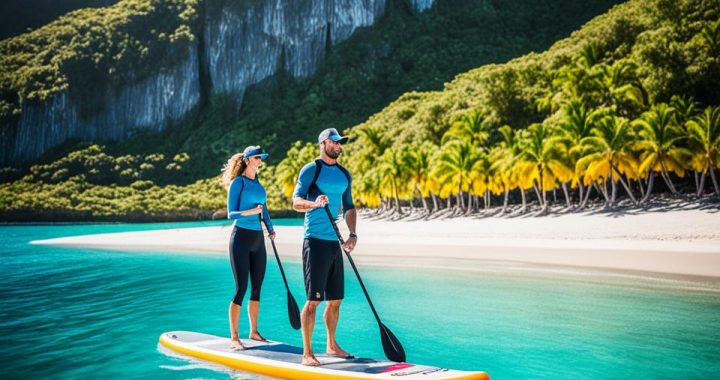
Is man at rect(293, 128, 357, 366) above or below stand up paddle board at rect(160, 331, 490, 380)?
above

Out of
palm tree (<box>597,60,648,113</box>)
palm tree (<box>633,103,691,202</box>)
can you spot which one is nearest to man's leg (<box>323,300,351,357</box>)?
palm tree (<box>633,103,691,202</box>)

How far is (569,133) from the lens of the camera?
39125 millimetres

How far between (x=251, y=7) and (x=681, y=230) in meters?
170

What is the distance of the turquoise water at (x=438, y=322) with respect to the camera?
281 inches

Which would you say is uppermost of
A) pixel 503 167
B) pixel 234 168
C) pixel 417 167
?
pixel 417 167

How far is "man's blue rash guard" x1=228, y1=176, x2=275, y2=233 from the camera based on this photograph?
21.8 ft

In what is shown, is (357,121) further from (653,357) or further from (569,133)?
(653,357)

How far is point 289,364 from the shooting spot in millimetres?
5945

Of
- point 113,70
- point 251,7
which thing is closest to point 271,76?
point 251,7

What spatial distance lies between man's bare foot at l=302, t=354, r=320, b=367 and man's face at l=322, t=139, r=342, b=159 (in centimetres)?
223

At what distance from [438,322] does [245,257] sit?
4.76 meters

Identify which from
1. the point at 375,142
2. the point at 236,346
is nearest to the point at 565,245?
the point at 236,346

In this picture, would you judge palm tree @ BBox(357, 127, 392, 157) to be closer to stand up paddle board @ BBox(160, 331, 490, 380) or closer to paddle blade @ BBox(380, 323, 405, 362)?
stand up paddle board @ BBox(160, 331, 490, 380)

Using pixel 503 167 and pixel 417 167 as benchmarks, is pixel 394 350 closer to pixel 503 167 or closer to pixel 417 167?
pixel 503 167
